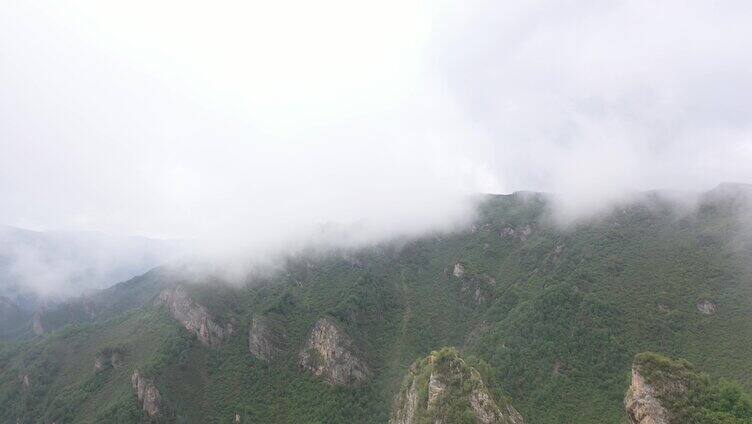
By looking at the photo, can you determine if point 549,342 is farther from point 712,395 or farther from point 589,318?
point 712,395

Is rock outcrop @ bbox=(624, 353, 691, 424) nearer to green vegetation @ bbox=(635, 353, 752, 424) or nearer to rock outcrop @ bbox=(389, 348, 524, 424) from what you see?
green vegetation @ bbox=(635, 353, 752, 424)

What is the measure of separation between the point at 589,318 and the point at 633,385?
364 feet

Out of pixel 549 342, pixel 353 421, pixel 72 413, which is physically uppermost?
pixel 72 413

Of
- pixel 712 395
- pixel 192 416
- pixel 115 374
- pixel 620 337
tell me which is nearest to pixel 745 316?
pixel 620 337

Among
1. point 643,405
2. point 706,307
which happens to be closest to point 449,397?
point 643,405

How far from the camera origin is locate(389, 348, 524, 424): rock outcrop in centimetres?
9444

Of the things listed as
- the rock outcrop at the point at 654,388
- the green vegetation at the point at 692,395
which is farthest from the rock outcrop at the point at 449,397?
the green vegetation at the point at 692,395

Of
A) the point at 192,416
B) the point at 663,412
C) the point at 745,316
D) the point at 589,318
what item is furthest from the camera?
the point at 589,318

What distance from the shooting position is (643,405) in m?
87.6

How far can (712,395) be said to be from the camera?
85.4 metres

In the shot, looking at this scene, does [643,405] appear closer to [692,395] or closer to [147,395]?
[692,395]

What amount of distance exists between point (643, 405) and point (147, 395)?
597ft

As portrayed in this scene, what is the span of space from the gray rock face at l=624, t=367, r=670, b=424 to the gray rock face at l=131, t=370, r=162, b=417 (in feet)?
572

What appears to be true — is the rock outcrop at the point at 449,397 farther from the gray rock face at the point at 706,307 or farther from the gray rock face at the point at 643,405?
the gray rock face at the point at 706,307
